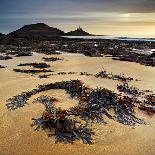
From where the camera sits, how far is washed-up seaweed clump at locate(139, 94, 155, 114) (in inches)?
318

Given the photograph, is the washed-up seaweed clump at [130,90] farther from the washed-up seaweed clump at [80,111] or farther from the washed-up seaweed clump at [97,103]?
the washed-up seaweed clump at [97,103]

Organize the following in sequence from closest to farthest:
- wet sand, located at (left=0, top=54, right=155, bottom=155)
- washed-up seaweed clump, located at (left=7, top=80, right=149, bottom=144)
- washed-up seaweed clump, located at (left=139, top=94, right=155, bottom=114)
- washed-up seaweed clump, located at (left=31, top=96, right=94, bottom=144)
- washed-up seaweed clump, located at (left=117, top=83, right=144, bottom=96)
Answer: wet sand, located at (left=0, top=54, right=155, bottom=155)
washed-up seaweed clump, located at (left=31, top=96, right=94, bottom=144)
washed-up seaweed clump, located at (left=7, top=80, right=149, bottom=144)
washed-up seaweed clump, located at (left=139, top=94, right=155, bottom=114)
washed-up seaweed clump, located at (left=117, top=83, right=144, bottom=96)

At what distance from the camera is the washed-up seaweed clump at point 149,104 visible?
26.5 ft

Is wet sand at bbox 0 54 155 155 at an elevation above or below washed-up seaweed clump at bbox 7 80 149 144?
below

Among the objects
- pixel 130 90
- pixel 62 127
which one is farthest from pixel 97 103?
pixel 130 90

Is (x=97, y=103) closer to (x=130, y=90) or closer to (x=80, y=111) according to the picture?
(x=80, y=111)

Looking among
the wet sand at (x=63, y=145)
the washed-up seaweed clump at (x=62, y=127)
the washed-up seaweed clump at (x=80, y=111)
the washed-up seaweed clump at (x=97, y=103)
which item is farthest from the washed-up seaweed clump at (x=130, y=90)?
the washed-up seaweed clump at (x=62, y=127)

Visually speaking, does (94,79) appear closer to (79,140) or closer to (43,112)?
(43,112)

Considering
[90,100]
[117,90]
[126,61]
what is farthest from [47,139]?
[126,61]

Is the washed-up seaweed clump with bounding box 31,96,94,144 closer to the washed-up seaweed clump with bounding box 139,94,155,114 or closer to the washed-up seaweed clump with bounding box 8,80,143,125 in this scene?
the washed-up seaweed clump with bounding box 8,80,143,125

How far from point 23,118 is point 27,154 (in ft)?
5.13

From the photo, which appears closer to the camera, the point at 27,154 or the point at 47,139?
the point at 27,154

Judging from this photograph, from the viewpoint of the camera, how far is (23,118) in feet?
23.9

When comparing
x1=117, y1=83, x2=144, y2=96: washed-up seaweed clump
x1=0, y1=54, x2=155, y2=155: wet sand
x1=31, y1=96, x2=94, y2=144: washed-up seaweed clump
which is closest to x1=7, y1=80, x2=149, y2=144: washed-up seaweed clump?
x1=31, y1=96, x2=94, y2=144: washed-up seaweed clump
